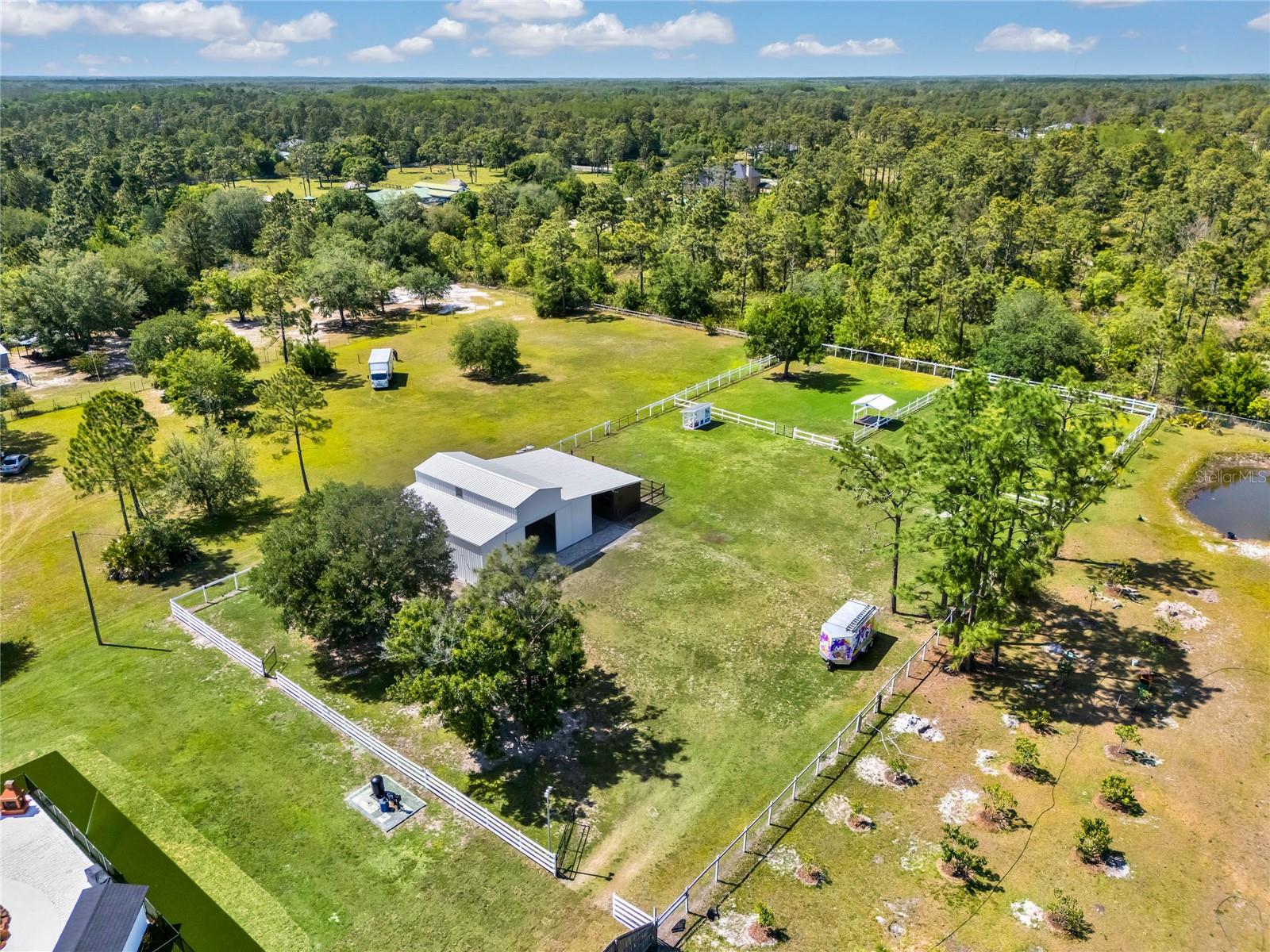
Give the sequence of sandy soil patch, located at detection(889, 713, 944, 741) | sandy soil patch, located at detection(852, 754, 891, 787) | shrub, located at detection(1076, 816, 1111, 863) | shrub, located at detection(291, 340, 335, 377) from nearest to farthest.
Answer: shrub, located at detection(1076, 816, 1111, 863)
sandy soil patch, located at detection(852, 754, 891, 787)
sandy soil patch, located at detection(889, 713, 944, 741)
shrub, located at detection(291, 340, 335, 377)

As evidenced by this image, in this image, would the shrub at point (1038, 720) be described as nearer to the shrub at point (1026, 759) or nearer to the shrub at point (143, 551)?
the shrub at point (1026, 759)

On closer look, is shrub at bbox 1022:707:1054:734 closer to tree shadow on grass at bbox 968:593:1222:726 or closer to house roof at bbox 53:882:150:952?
tree shadow on grass at bbox 968:593:1222:726

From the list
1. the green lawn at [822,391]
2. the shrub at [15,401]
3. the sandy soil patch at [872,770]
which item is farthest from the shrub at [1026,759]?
the shrub at [15,401]

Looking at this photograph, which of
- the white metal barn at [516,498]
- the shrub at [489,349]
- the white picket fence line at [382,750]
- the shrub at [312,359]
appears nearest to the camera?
the white picket fence line at [382,750]

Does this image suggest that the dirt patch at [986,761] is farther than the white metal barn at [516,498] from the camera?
No

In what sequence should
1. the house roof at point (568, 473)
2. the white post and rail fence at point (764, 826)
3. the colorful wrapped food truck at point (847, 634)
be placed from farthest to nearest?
the house roof at point (568, 473), the colorful wrapped food truck at point (847, 634), the white post and rail fence at point (764, 826)

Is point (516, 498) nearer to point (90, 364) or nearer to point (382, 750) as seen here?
point (382, 750)

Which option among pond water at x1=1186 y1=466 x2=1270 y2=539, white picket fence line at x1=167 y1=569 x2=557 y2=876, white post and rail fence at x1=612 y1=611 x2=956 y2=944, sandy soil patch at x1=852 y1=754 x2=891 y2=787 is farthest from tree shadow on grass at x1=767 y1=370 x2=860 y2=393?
white picket fence line at x1=167 y1=569 x2=557 y2=876
